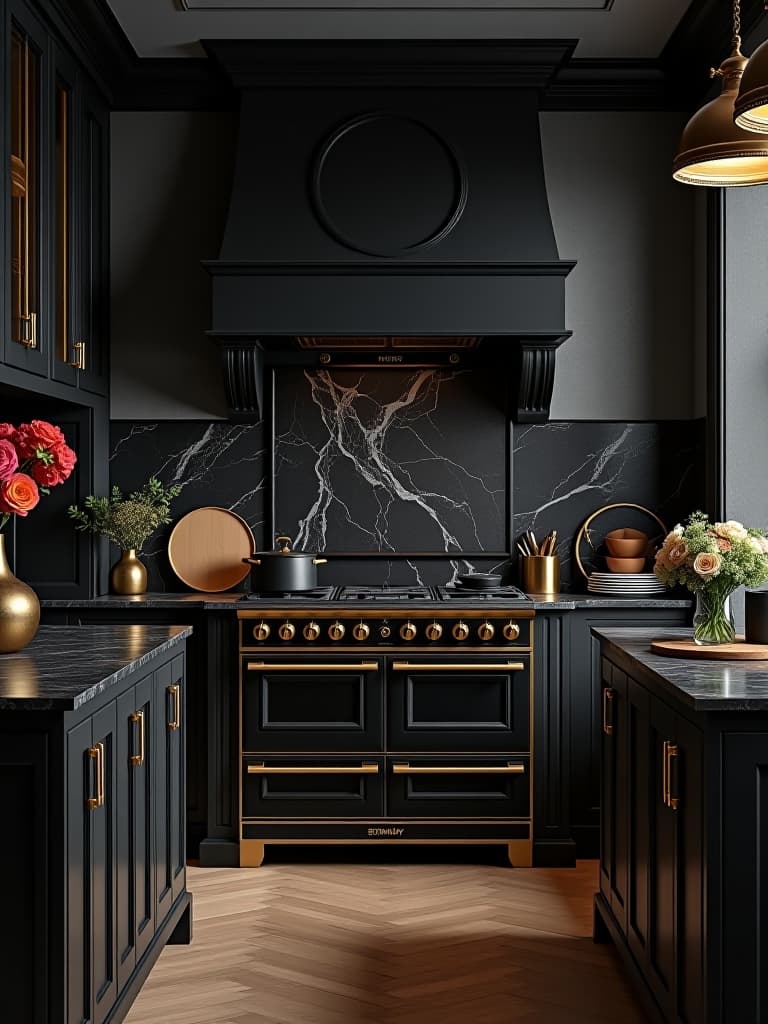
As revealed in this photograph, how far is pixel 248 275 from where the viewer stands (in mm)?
4004

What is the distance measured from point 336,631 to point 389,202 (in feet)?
5.42

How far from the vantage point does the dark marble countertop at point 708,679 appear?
2029 mm

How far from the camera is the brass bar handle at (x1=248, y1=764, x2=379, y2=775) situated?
12.7ft

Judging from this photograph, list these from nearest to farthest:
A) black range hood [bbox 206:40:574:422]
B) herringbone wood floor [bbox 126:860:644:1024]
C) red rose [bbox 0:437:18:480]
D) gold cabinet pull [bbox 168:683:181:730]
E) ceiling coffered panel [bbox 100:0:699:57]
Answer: red rose [bbox 0:437:18:480] → herringbone wood floor [bbox 126:860:644:1024] → gold cabinet pull [bbox 168:683:181:730] → ceiling coffered panel [bbox 100:0:699:57] → black range hood [bbox 206:40:574:422]

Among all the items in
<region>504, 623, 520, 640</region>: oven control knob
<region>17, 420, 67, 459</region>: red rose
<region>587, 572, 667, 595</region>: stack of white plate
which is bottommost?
<region>504, 623, 520, 640</region>: oven control knob

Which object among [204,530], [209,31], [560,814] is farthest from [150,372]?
[560,814]

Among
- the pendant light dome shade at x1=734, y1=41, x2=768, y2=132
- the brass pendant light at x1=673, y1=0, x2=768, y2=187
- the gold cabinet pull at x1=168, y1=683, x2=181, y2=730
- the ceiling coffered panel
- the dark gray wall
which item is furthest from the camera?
the dark gray wall

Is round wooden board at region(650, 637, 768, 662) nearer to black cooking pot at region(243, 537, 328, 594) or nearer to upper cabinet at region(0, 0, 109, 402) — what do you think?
black cooking pot at region(243, 537, 328, 594)

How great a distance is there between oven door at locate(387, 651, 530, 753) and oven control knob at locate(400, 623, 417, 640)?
82 mm

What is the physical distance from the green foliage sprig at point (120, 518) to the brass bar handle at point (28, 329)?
1.01 metres

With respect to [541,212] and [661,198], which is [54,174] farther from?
[661,198]

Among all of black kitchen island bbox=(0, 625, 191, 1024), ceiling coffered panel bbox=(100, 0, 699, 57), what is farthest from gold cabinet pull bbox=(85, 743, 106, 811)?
ceiling coffered panel bbox=(100, 0, 699, 57)

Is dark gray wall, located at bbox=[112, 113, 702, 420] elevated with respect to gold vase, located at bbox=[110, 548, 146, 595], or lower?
elevated

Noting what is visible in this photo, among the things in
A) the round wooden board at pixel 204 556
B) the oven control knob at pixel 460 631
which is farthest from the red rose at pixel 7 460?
the round wooden board at pixel 204 556
